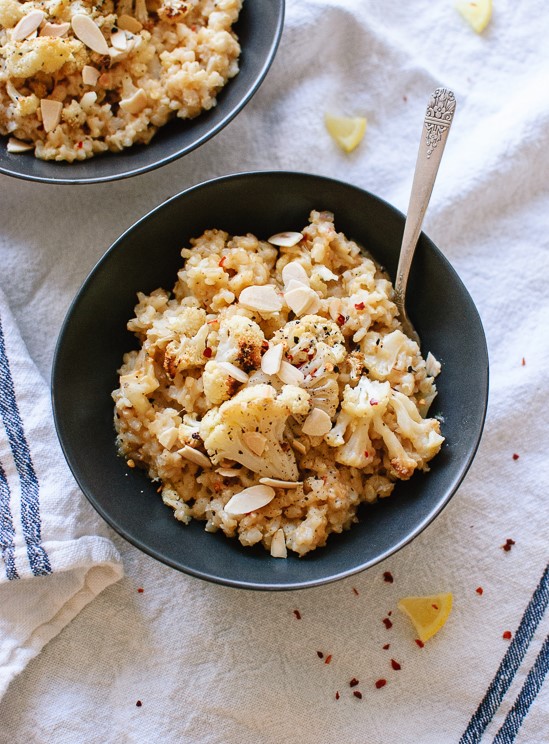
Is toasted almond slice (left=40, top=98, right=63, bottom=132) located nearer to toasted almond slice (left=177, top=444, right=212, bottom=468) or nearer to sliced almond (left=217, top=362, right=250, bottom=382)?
sliced almond (left=217, top=362, right=250, bottom=382)

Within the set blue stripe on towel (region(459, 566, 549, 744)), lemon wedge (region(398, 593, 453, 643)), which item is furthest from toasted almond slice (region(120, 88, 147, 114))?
blue stripe on towel (region(459, 566, 549, 744))

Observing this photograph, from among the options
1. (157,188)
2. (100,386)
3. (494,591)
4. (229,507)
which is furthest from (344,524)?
(157,188)

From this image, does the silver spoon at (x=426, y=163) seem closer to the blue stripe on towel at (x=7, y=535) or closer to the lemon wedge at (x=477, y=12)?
the lemon wedge at (x=477, y=12)

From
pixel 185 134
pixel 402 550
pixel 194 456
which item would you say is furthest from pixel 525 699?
pixel 185 134

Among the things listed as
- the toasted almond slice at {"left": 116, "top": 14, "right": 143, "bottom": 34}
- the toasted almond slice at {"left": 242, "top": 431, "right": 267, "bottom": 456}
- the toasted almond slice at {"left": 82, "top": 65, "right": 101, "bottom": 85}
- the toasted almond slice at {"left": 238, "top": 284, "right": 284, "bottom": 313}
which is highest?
the toasted almond slice at {"left": 116, "top": 14, "right": 143, "bottom": 34}

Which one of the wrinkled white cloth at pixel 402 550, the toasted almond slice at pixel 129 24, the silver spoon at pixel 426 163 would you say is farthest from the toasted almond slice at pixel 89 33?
the silver spoon at pixel 426 163

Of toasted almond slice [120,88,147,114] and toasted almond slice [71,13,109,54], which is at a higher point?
toasted almond slice [71,13,109,54]
